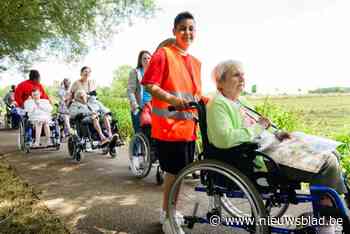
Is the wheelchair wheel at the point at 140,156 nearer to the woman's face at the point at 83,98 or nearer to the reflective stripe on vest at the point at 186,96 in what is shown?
the woman's face at the point at 83,98

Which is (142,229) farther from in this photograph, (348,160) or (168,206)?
(348,160)

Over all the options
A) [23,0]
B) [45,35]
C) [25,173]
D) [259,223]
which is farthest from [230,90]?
[45,35]

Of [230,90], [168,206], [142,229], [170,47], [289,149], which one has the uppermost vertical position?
[170,47]

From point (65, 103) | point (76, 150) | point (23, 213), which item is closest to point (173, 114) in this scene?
point (23, 213)

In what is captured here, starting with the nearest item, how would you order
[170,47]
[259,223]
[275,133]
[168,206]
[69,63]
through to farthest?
1. [259,223]
2. [275,133]
3. [168,206]
4. [170,47]
5. [69,63]

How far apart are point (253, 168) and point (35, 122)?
6.92 m

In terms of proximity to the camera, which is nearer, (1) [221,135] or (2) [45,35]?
(1) [221,135]

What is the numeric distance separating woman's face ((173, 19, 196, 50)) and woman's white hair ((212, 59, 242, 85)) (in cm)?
48

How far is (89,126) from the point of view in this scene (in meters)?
7.51

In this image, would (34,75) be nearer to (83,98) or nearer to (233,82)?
(83,98)

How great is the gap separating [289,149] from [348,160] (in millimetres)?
2754

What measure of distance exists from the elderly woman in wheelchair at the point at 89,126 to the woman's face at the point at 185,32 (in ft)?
14.0

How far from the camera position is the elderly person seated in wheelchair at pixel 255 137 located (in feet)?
8.00

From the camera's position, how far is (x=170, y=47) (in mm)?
3381
